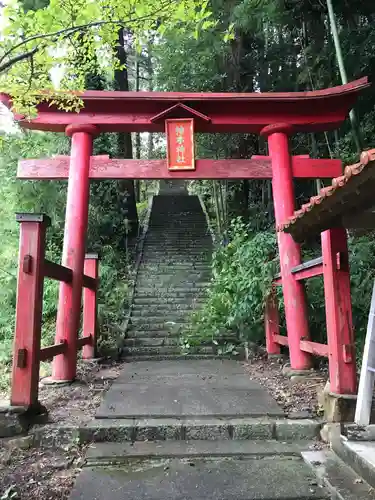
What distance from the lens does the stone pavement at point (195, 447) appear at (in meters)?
2.51

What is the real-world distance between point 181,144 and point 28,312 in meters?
3.23

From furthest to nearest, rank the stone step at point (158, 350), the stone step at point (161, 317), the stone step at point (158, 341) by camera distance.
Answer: the stone step at point (161, 317), the stone step at point (158, 341), the stone step at point (158, 350)

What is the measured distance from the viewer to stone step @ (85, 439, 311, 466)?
117 inches

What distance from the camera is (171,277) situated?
9.33 metres

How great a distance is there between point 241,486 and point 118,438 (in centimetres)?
112

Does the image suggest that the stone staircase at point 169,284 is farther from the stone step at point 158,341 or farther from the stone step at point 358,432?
the stone step at point 358,432

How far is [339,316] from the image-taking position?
345cm

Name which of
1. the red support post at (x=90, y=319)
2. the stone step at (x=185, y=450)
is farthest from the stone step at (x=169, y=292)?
the stone step at (x=185, y=450)

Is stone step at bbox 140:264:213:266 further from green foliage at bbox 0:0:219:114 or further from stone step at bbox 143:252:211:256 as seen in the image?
green foliage at bbox 0:0:219:114

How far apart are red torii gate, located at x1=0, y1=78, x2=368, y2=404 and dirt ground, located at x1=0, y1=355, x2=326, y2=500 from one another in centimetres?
153

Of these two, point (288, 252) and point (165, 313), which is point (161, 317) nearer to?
point (165, 313)

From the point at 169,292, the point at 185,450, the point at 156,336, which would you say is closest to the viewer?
the point at 185,450

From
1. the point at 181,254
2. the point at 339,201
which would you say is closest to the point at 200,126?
the point at 339,201

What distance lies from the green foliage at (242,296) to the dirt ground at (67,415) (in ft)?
2.72
